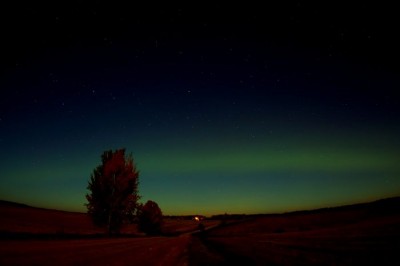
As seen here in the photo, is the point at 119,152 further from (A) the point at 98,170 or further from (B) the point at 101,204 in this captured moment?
(B) the point at 101,204

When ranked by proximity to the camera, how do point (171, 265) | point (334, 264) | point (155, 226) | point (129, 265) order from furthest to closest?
point (155, 226)
point (334, 264)
point (171, 265)
point (129, 265)

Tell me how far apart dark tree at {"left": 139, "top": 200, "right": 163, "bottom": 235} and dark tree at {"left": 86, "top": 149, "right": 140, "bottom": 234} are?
2327 centimetres

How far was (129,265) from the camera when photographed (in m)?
12.2

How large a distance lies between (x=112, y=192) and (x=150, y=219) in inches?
1047

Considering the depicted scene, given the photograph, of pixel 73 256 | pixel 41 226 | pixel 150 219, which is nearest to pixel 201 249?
pixel 73 256

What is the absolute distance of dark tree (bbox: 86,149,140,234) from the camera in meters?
34.4

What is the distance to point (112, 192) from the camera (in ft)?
114

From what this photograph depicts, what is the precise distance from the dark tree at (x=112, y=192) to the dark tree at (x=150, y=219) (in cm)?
2327

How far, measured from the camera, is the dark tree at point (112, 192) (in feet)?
113

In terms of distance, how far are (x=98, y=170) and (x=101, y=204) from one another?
364cm

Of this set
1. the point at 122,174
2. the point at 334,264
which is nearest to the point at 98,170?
the point at 122,174

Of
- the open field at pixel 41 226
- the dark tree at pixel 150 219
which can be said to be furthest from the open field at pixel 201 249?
the dark tree at pixel 150 219

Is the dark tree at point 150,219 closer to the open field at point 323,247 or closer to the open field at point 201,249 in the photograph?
the open field at point 323,247

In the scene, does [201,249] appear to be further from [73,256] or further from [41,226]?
[41,226]
